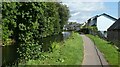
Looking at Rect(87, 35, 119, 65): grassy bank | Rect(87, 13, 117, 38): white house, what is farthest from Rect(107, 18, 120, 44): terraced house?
Rect(87, 13, 117, 38): white house

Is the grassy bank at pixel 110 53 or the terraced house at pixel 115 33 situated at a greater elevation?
the grassy bank at pixel 110 53

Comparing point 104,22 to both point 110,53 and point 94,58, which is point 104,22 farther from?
point 94,58

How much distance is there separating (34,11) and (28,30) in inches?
42.3

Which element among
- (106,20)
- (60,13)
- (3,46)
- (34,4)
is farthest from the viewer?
(106,20)

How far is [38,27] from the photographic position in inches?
575

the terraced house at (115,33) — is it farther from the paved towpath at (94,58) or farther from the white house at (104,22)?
the white house at (104,22)

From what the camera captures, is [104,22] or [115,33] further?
[104,22]

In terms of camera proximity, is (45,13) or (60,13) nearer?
(45,13)

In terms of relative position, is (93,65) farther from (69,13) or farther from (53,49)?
(69,13)

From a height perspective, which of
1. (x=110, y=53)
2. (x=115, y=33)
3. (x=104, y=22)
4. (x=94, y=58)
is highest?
(x=94, y=58)

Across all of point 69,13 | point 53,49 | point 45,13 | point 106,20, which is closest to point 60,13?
point 69,13

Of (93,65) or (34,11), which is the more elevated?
(34,11)

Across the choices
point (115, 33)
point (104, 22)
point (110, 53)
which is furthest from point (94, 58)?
point (104, 22)

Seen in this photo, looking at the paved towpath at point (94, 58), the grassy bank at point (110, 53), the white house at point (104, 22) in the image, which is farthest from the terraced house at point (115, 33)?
the white house at point (104, 22)
